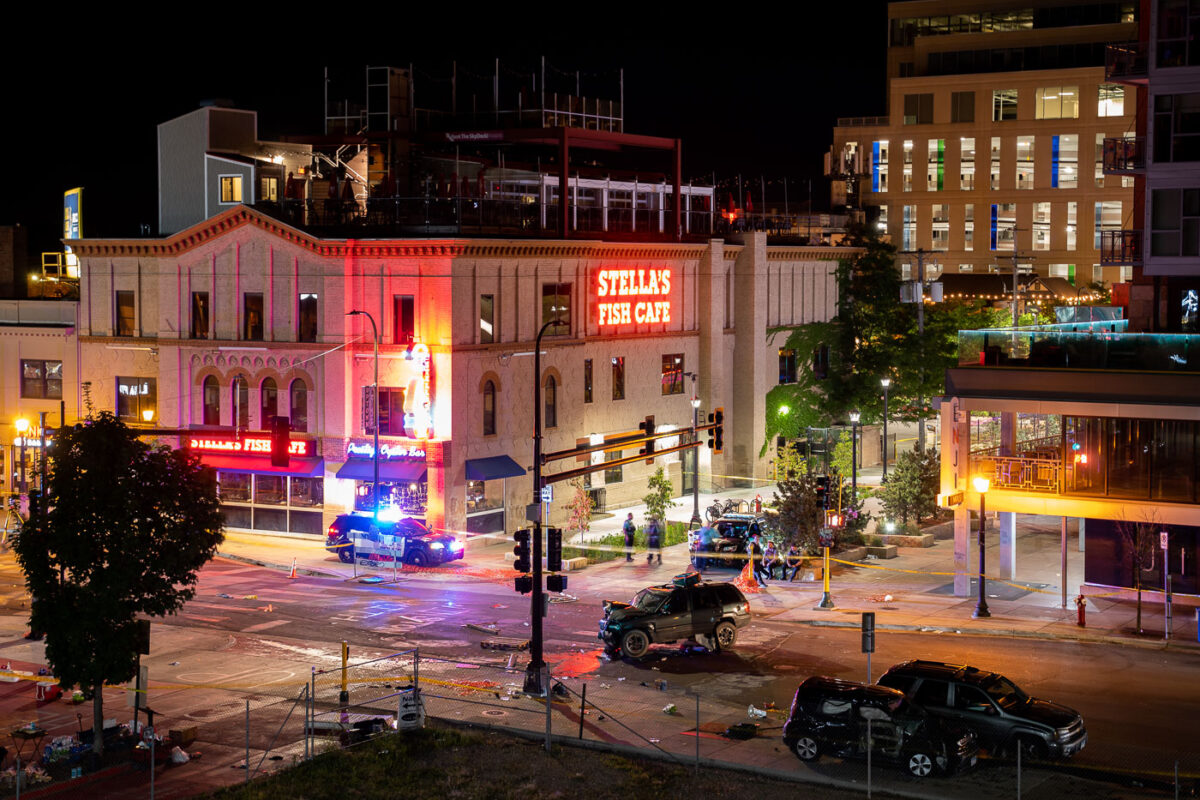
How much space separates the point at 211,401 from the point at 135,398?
411 centimetres

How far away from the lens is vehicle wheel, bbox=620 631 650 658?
131 feet

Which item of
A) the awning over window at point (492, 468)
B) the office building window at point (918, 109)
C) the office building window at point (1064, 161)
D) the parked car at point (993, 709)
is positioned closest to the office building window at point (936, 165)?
the office building window at point (918, 109)

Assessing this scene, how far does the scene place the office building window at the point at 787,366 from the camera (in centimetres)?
8256

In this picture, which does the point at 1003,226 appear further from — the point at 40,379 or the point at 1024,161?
the point at 40,379

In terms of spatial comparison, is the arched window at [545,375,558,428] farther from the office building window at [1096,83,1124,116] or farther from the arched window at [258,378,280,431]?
the office building window at [1096,83,1124,116]

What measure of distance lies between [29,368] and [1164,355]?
5024 cm

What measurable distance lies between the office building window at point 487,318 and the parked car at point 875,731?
109 ft

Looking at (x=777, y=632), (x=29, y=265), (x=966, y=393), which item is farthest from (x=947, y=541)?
(x=29, y=265)

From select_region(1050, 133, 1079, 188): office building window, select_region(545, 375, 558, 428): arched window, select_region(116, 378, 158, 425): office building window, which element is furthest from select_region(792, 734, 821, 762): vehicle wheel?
select_region(1050, 133, 1079, 188): office building window

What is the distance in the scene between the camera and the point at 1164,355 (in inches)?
1796

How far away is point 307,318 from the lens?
Result: 62.4m

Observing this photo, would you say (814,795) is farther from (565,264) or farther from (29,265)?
(29,265)

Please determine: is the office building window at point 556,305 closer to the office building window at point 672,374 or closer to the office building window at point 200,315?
the office building window at point 672,374

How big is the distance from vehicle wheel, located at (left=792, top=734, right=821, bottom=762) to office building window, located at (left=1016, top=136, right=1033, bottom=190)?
99573mm
